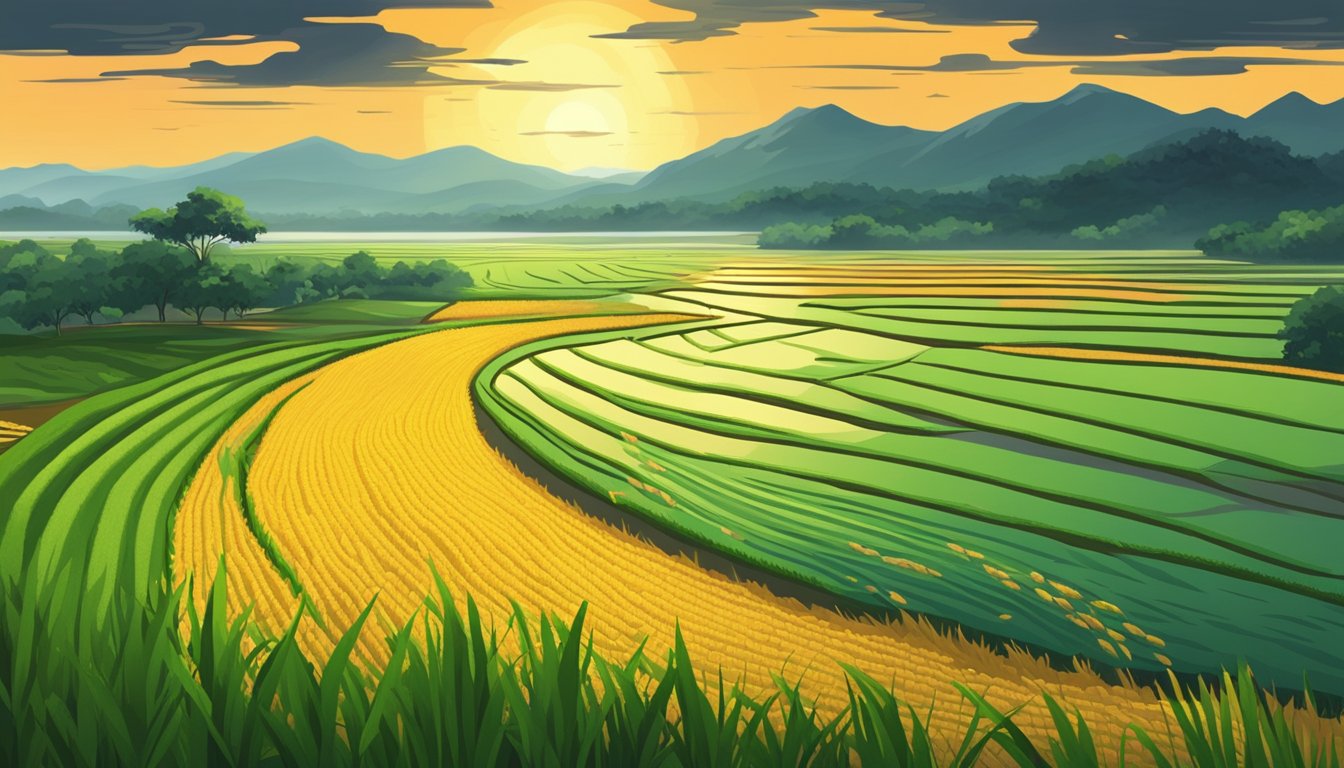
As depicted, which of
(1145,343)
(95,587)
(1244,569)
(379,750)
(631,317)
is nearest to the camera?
(379,750)

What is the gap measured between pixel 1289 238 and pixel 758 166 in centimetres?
1191

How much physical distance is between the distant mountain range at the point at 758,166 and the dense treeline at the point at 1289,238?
6.24 ft

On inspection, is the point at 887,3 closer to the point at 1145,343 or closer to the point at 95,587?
the point at 95,587

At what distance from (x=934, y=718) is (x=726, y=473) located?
561 cm

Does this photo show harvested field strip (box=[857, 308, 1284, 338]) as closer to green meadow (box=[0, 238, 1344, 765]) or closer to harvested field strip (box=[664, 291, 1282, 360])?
green meadow (box=[0, 238, 1344, 765])

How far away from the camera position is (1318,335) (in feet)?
55.4

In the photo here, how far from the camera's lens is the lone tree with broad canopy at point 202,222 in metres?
14.4

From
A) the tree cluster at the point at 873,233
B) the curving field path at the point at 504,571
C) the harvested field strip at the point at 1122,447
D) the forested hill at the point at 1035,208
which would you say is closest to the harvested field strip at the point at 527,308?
the tree cluster at the point at 873,233

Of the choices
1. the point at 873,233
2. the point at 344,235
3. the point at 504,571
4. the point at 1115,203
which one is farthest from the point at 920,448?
the point at 1115,203

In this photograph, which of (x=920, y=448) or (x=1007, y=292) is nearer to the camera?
(x=920, y=448)

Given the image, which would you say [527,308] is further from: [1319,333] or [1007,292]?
[1319,333]

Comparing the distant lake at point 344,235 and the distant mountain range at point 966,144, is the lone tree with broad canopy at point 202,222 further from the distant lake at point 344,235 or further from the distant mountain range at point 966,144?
the distant mountain range at point 966,144

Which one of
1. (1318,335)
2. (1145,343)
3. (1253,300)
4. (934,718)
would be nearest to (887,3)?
(934,718)

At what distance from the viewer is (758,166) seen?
19938 mm
